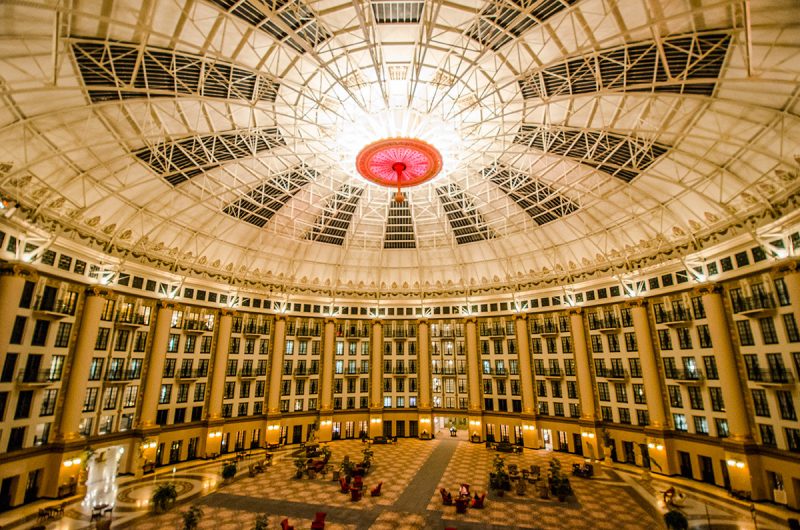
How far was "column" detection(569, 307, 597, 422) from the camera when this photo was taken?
35969mm

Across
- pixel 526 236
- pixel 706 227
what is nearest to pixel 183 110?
pixel 526 236

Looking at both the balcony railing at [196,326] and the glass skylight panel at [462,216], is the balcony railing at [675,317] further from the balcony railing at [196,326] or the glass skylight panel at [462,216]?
the balcony railing at [196,326]

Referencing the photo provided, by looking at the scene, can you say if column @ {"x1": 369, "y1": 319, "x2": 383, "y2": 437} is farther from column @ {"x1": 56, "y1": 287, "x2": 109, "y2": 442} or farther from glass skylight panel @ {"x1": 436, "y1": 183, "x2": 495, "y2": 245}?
column @ {"x1": 56, "y1": 287, "x2": 109, "y2": 442}

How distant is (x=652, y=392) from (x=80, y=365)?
44.6 meters

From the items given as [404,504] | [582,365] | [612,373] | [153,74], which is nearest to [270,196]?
[153,74]

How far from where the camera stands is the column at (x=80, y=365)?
25.1m

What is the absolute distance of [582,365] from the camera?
3728 centimetres

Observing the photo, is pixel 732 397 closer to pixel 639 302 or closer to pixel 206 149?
pixel 639 302

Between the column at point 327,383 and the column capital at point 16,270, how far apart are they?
27489mm

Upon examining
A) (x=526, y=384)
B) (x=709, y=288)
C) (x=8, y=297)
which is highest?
(x=709, y=288)

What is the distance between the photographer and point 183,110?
2352cm

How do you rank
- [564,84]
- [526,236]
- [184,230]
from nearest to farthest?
[564,84] → [184,230] → [526,236]

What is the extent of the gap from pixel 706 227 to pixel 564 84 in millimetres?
16495

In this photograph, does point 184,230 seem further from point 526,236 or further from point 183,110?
point 526,236
